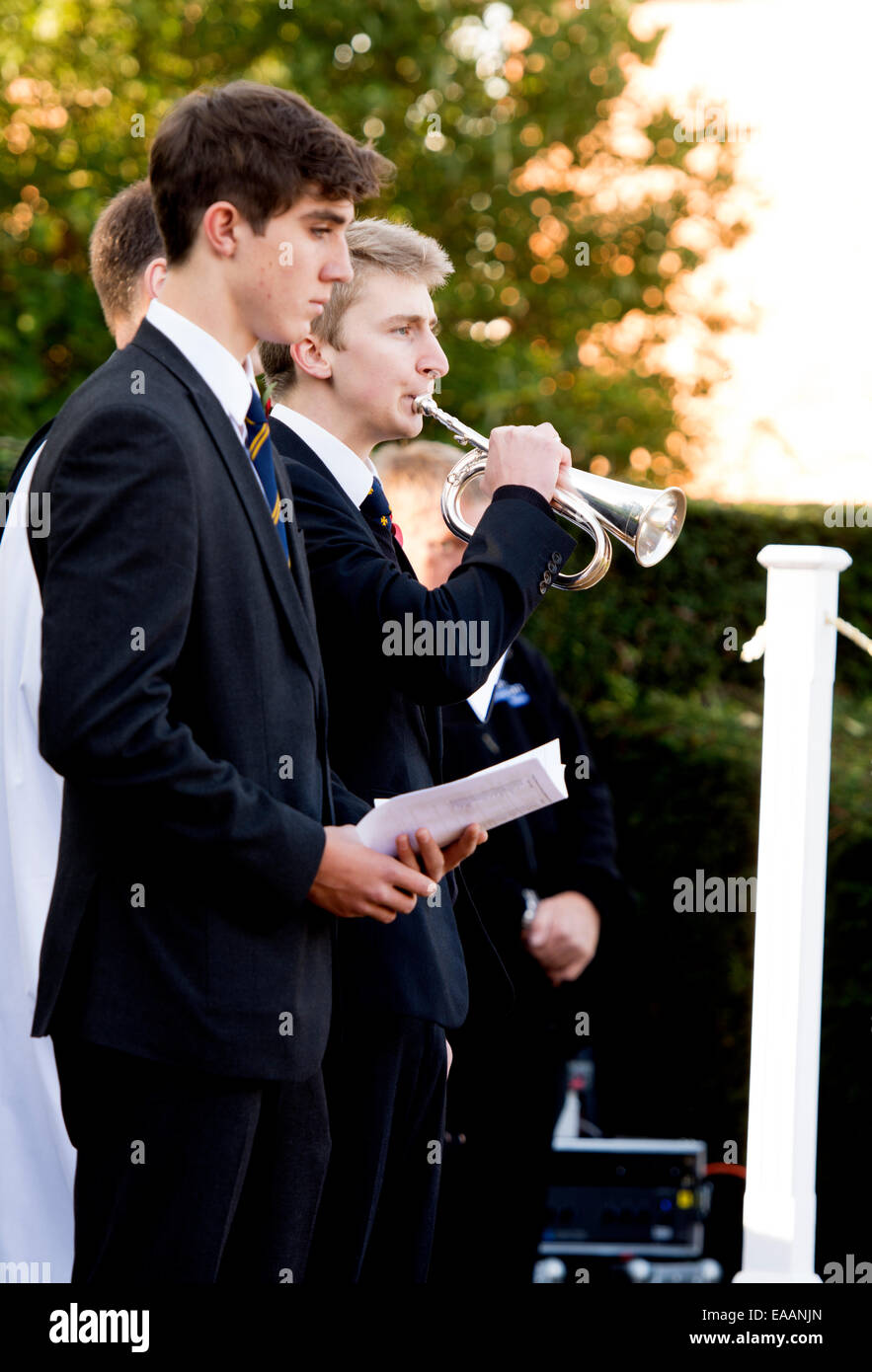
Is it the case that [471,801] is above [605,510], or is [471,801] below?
below

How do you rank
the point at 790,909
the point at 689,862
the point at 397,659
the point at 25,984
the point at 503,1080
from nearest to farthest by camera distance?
the point at 25,984 < the point at 397,659 < the point at 790,909 < the point at 503,1080 < the point at 689,862

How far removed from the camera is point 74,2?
8500 millimetres

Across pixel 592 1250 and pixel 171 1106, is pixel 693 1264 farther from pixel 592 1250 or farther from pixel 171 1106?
pixel 171 1106

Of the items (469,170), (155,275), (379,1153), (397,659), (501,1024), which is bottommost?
(379,1153)

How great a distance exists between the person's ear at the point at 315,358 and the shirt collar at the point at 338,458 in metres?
0.08

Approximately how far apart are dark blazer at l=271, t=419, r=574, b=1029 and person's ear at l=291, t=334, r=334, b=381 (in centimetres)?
20

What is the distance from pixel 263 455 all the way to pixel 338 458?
42 centimetres

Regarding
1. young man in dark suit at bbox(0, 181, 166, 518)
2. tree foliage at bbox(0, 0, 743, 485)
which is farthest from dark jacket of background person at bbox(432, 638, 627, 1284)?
tree foliage at bbox(0, 0, 743, 485)

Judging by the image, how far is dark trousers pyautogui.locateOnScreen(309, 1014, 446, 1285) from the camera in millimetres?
2156

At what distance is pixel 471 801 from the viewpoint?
1.96 m
